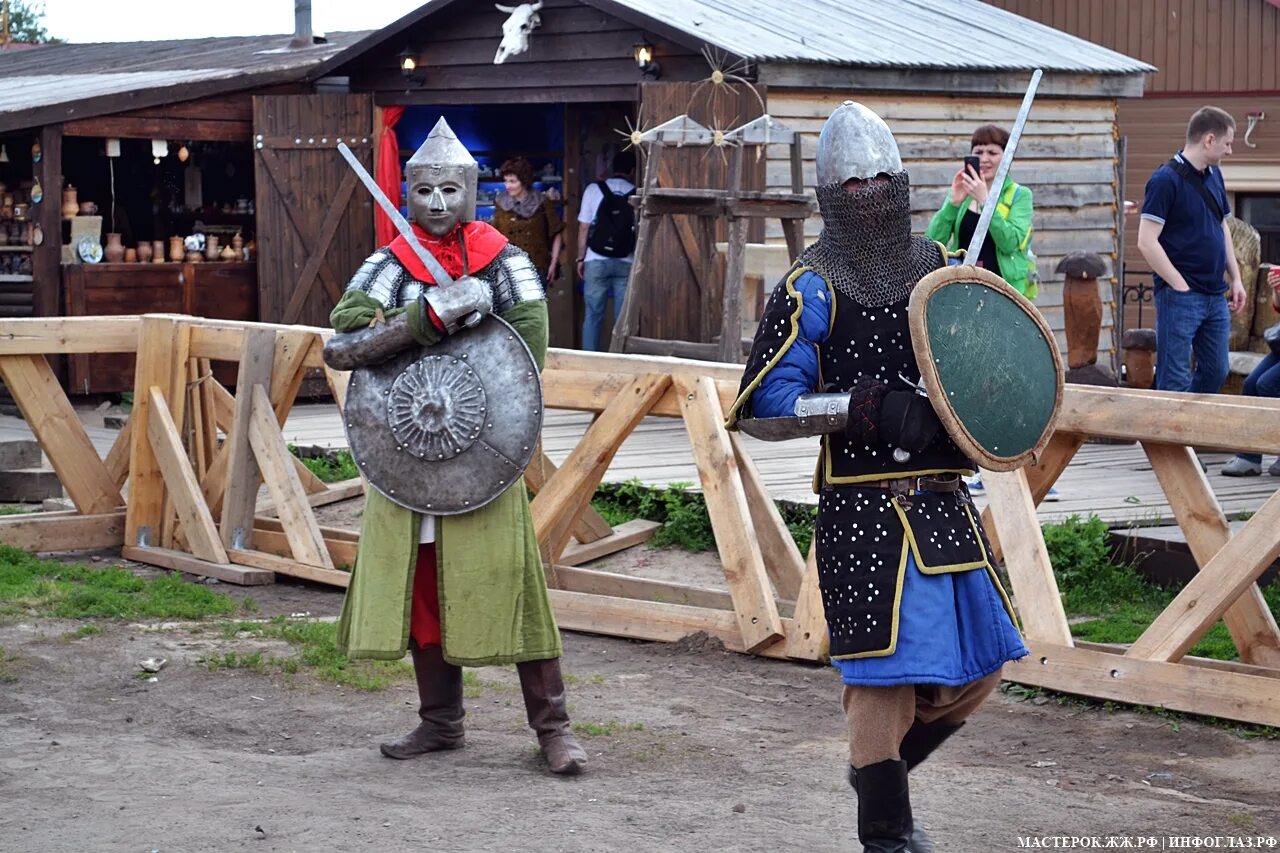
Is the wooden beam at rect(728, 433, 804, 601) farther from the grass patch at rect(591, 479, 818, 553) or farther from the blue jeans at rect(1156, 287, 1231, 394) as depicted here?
the blue jeans at rect(1156, 287, 1231, 394)

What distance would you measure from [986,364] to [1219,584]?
1.73 metres

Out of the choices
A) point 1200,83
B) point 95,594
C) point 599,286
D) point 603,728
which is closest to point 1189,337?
point 603,728

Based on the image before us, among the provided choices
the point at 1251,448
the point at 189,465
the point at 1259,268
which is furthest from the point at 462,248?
the point at 1259,268

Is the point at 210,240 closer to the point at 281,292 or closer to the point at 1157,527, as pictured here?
the point at 281,292

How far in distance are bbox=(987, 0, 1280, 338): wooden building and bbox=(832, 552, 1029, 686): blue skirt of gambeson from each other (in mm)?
14288

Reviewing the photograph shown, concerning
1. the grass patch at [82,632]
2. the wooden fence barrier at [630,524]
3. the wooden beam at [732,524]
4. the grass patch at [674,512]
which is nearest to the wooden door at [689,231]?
the grass patch at [674,512]

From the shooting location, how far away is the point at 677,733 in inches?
205

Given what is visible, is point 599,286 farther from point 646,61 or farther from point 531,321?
point 531,321

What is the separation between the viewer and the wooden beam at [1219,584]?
494cm

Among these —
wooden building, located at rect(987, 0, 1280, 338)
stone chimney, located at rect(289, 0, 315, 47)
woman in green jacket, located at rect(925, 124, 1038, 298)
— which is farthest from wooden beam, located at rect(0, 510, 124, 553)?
wooden building, located at rect(987, 0, 1280, 338)

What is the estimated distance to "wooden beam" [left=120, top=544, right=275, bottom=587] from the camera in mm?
7312

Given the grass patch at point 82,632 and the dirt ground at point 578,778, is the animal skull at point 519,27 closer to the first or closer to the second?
the grass patch at point 82,632

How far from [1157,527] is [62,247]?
8653 millimetres

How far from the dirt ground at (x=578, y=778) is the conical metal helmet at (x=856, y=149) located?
5.02 feet
